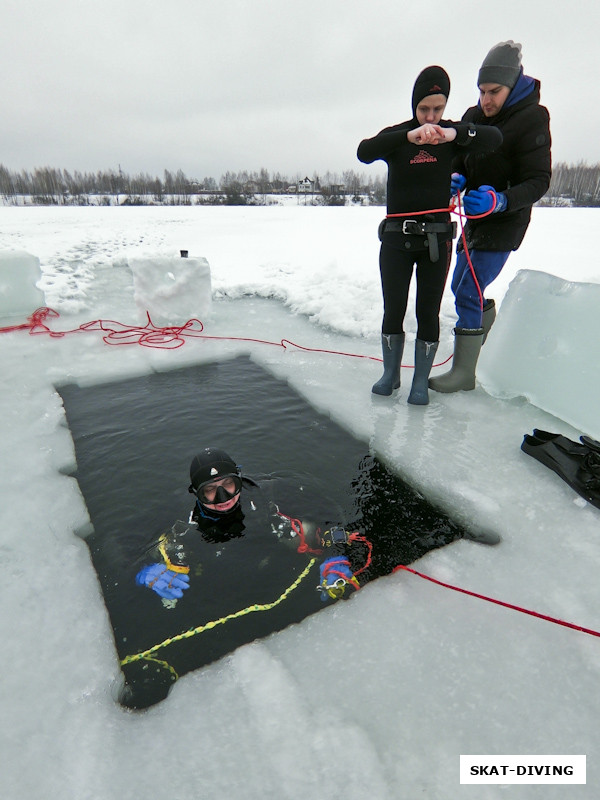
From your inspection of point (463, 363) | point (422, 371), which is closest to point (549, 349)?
point (463, 363)

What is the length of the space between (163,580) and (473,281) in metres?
2.59

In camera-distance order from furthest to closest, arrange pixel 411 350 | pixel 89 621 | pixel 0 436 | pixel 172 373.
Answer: pixel 411 350, pixel 172 373, pixel 0 436, pixel 89 621

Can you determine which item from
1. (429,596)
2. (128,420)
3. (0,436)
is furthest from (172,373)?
(429,596)

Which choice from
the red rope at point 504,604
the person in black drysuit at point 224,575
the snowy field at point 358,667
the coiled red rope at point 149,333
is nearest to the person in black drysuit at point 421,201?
the snowy field at point 358,667

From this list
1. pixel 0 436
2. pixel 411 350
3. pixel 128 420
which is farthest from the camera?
pixel 411 350

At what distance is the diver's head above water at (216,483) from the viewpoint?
1902 millimetres

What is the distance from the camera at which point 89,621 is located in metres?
1.52

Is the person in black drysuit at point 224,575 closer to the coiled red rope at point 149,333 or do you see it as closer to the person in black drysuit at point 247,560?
the person in black drysuit at point 247,560

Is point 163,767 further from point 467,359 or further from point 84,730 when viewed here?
point 467,359

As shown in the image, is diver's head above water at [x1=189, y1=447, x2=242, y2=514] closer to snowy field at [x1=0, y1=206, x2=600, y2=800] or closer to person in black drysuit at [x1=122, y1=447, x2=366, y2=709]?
person in black drysuit at [x1=122, y1=447, x2=366, y2=709]

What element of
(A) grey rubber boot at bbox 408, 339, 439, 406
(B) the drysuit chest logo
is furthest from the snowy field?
(B) the drysuit chest logo

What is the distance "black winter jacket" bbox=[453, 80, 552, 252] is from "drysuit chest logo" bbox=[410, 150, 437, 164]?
0.70ft

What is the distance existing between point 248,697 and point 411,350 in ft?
11.1

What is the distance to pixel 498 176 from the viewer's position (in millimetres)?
2781
